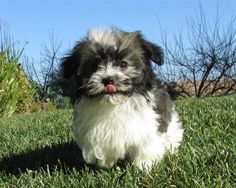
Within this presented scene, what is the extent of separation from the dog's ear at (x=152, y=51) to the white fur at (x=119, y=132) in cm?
45

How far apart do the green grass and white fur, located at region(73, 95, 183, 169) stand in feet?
0.46

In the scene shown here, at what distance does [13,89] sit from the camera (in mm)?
17172

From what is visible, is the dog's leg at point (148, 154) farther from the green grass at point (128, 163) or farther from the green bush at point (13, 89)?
the green bush at point (13, 89)

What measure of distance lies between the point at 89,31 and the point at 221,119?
2.88 meters

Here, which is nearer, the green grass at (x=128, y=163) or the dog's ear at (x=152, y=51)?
the green grass at (x=128, y=163)

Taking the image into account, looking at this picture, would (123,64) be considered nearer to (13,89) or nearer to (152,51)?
(152,51)

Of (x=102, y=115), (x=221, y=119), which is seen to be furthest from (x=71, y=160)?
(x=221, y=119)

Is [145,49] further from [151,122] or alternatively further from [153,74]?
[151,122]

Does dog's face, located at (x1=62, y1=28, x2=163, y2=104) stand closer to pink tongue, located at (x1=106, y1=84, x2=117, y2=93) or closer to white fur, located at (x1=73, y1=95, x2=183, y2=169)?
pink tongue, located at (x1=106, y1=84, x2=117, y2=93)

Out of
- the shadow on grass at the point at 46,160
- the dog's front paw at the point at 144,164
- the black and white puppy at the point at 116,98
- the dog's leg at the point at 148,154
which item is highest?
the black and white puppy at the point at 116,98

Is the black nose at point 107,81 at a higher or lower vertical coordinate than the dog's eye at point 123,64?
lower

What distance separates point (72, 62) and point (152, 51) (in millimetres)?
754

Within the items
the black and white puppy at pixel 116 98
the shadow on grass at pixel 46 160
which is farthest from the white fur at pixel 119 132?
the shadow on grass at pixel 46 160

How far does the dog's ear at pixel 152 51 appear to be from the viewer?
514 centimetres
